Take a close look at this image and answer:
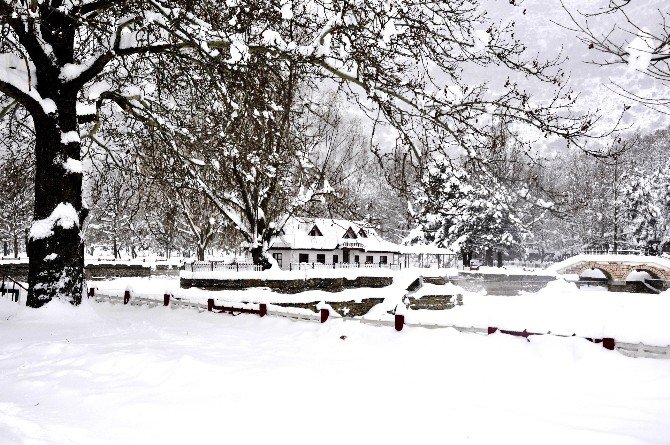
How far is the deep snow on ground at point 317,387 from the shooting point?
4.78m

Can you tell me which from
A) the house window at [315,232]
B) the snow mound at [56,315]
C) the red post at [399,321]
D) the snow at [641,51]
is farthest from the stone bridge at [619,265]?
the snow mound at [56,315]

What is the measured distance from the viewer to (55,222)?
10.5m

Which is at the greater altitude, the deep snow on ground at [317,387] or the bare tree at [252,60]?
the bare tree at [252,60]

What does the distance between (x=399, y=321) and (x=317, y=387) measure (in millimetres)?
3783

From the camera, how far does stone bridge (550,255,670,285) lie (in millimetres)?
42312

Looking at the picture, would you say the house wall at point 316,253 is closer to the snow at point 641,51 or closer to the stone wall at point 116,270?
the stone wall at point 116,270

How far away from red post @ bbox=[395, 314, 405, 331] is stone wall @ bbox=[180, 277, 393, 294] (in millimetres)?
18845

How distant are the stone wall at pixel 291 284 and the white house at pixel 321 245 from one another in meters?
10.9

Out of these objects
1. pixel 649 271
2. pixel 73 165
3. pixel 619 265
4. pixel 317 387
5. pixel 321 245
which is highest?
pixel 73 165

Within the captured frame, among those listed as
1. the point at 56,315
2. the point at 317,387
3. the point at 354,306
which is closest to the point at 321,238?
the point at 354,306

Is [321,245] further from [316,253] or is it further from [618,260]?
[618,260]

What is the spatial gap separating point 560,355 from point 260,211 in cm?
2208

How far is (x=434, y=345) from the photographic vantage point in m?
8.85

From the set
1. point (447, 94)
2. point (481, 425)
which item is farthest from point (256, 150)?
point (481, 425)
